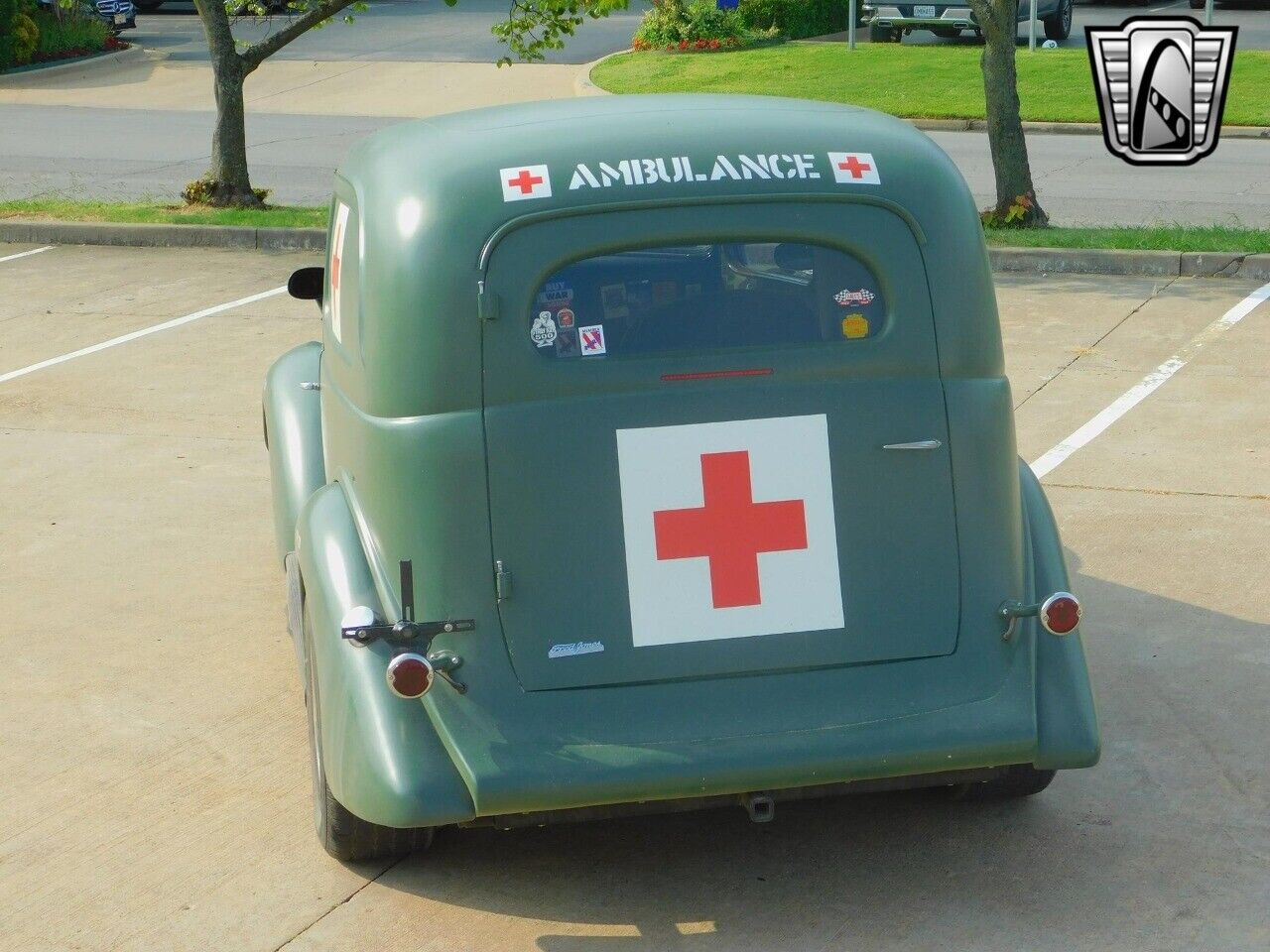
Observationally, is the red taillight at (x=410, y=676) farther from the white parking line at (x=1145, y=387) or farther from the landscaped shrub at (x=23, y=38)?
the landscaped shrub at (x=23, y=38)

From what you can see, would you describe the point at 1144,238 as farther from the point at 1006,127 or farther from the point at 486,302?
the point at 486,302

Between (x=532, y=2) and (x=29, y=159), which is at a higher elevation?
(x=532, y=2)

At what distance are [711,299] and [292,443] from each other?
2.09m

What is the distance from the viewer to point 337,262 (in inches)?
199

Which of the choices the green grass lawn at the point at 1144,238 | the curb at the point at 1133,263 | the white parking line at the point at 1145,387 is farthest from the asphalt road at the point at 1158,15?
the white parking line at the point at 1145,387

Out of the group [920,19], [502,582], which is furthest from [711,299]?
[920,19]

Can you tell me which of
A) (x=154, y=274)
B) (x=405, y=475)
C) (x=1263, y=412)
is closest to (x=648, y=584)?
(x=405, y=475)

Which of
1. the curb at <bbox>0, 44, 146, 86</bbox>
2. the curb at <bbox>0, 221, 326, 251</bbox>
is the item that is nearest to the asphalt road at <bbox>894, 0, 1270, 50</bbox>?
the curb at <bbox>0, 44, 146, 86</bbox>

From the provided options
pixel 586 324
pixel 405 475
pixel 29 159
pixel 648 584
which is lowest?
pixel 29 159

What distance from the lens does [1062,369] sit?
9.24m

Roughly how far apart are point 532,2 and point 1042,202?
192 inches

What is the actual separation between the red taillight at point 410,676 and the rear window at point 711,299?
0.85m

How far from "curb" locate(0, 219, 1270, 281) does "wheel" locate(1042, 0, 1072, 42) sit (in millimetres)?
16160

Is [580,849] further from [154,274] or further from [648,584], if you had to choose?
[154,274]
